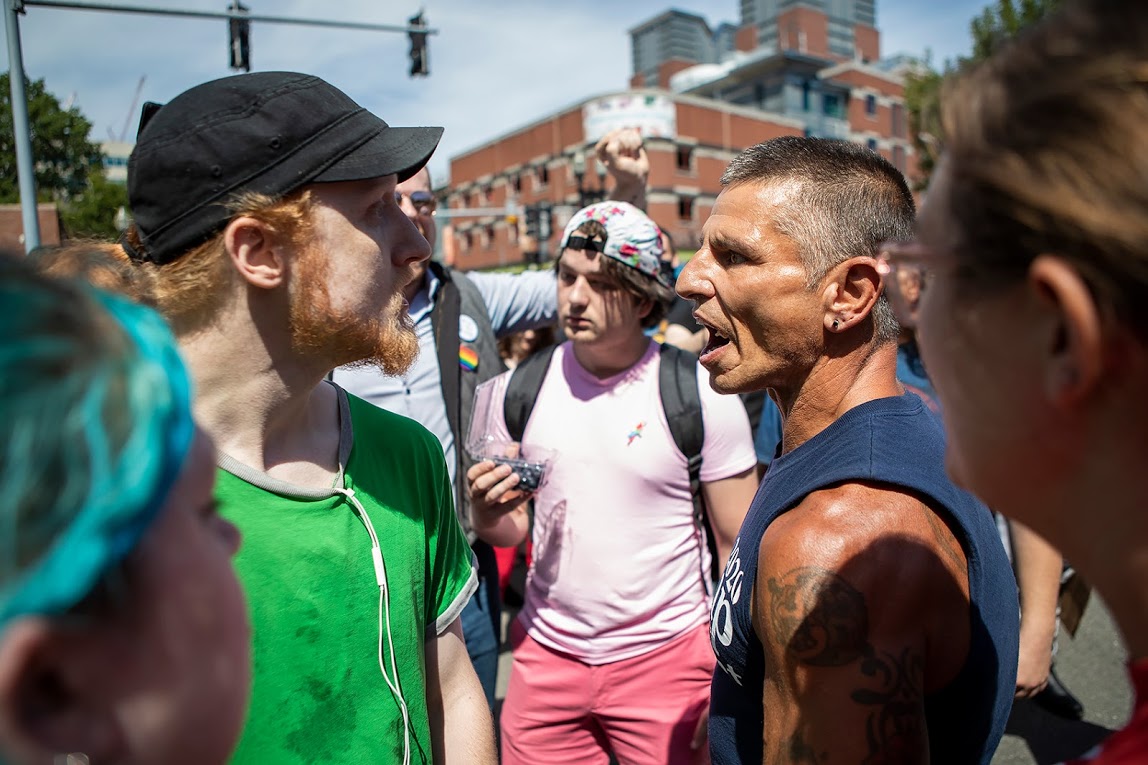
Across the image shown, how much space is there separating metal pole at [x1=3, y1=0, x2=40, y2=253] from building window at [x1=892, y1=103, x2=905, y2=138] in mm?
68839

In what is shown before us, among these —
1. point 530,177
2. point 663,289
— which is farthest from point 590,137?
point 663,289

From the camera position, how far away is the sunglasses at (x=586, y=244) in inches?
130

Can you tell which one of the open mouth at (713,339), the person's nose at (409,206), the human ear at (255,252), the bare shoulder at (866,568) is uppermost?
the person's nose at (409,206)

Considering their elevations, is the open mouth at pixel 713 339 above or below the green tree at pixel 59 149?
below

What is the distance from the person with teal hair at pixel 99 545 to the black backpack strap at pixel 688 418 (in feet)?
7.58

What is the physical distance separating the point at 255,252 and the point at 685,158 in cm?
5206

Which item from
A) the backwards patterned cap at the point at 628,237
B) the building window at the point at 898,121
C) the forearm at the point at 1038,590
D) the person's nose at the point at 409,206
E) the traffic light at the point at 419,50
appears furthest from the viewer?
the building window at the point at 898,121

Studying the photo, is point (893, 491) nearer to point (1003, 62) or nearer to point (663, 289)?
point (1003, 62)

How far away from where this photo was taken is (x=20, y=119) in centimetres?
938

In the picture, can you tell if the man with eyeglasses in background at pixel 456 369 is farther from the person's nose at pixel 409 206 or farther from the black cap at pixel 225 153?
the black cap at pixel 225 153

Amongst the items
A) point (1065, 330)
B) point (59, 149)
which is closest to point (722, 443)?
point (1065, 330)

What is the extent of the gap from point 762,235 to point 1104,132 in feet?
3.92

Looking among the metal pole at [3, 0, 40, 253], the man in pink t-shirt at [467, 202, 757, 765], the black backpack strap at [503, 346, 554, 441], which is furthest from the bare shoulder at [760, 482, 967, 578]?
the metal pole at [3, 0, 40, 253]

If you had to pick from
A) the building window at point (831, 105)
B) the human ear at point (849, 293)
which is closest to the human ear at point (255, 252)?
the human ear at point (849, 293)
